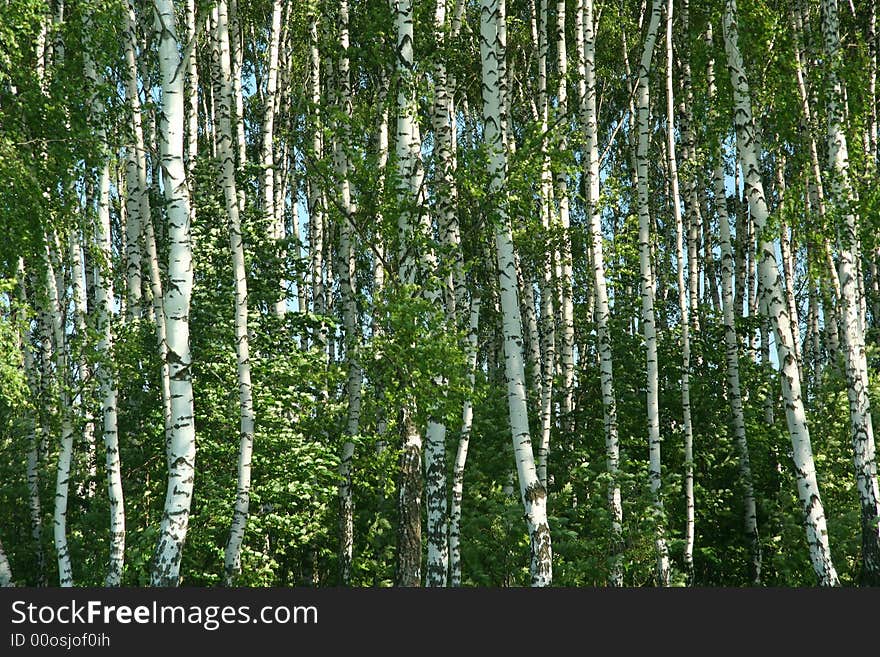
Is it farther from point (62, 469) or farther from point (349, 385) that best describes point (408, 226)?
point (62, 469)

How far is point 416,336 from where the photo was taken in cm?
979

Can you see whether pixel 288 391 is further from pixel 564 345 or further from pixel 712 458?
pixel 712 458

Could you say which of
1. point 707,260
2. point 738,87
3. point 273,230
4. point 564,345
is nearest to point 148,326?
point 273,230

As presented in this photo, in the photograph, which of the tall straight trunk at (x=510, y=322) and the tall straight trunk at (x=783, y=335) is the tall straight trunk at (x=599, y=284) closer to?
the tall straight trunk at (x=783, y=335)

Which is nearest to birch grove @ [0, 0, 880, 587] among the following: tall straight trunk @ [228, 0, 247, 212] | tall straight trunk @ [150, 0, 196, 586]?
tall straight trunk @ [150, 0, 196, 586]

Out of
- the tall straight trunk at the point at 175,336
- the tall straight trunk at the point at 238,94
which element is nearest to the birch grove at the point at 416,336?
the tall straight trunk at the point at 175,336

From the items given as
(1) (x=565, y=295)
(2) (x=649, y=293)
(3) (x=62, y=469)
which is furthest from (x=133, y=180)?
(2) (x=649, y=293)

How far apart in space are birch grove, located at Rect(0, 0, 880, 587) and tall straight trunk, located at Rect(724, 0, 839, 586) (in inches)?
1.4

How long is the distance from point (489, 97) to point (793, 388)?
15.5 feet

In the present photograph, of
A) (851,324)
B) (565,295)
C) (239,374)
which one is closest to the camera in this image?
(851,324)

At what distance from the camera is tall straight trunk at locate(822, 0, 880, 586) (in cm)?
1043

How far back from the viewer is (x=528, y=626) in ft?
22.1

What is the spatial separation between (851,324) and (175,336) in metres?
7.49

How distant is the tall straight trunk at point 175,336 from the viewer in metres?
8.87
